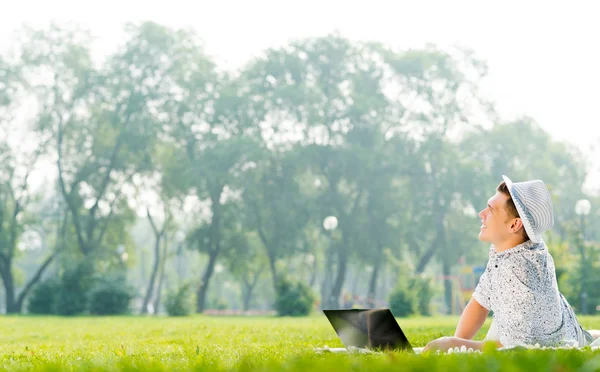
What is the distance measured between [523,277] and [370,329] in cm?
106

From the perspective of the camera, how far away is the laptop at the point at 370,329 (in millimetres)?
4277

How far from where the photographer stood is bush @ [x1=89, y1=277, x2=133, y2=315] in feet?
90.4

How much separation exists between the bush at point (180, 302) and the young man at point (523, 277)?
22.6 metres

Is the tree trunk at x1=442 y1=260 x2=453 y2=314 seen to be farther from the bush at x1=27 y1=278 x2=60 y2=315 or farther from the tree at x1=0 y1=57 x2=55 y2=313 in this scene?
the tree at x1=0 y1=57 x2=55 y2=313

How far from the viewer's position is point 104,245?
4128cm

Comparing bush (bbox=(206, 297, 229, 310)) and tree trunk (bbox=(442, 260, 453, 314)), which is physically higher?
tree trunk (bbox=(442, 260, 453, 314))

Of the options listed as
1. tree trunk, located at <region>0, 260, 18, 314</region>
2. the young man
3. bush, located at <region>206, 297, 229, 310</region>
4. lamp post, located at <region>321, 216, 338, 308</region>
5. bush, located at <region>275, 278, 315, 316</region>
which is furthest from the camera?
bush, located at <region>206, 297, 229, 310</region>

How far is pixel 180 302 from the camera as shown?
26391 millimetres

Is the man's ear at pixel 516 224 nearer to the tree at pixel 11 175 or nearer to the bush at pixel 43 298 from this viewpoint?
the bush at pixel 43 298

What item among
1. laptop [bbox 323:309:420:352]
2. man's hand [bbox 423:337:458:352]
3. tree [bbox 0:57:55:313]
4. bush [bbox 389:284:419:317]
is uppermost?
tree [bbox 0:57:55:313]

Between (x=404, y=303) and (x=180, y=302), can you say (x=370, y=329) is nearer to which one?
(x=404, y=303)

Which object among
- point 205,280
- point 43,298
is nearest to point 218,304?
point 205,280

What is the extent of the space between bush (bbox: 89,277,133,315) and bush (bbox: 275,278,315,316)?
622cm

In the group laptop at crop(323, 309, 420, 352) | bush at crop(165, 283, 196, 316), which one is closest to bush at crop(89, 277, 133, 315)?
bush at crop(165, 283, 196, 316)
